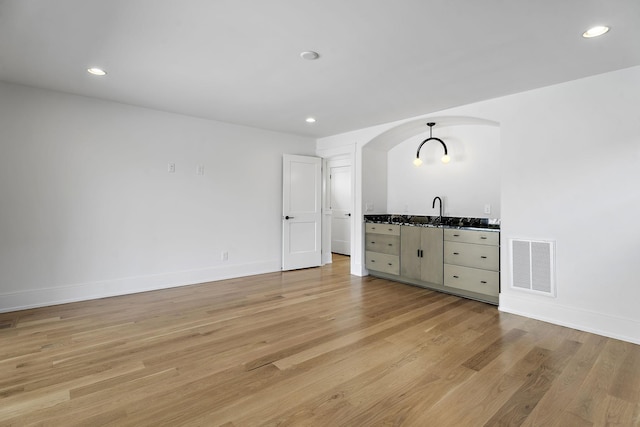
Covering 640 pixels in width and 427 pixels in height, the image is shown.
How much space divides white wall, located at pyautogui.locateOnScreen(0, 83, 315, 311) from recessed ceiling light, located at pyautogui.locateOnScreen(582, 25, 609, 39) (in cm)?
420

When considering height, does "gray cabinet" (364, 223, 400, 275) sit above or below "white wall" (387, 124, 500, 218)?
below

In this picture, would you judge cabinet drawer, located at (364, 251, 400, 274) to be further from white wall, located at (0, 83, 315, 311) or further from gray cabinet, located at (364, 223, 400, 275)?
white wall, located at (0, 83, 315, 311)

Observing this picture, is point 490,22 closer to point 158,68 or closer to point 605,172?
point 605,172

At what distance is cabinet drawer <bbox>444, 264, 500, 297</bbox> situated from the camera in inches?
144

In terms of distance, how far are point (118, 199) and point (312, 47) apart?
3155 mm

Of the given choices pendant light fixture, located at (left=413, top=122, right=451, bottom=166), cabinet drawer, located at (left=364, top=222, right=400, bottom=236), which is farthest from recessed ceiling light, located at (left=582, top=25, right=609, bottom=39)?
cabinet drawer, located at (left=364, top=222, right=400, bottom=236)

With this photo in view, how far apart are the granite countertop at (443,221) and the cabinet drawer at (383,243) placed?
24 centimetres

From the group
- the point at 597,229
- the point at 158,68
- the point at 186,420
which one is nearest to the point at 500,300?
the point at 597,229

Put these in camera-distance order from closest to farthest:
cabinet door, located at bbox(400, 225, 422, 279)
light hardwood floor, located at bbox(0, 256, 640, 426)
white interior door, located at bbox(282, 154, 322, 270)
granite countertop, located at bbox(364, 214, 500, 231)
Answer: light hardwood floor, located at bbox(0, 256, 640, 426) < granite countertop, located at bbox(364, 214, 500, 231) < cabinet door, located at bbox(400, 225, 422, 279) < white interior door, located at bbox(282, 154, 322, 270)

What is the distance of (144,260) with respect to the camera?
421 centimetres

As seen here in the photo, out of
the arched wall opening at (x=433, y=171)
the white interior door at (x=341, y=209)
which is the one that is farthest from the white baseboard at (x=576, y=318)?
the white interior door at (x=341, y=209)

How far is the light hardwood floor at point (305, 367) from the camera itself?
5.81ft

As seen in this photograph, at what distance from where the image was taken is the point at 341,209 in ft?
24.7

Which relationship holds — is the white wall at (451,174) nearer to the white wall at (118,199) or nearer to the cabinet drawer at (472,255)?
the cabinet drawer at (472,255)
